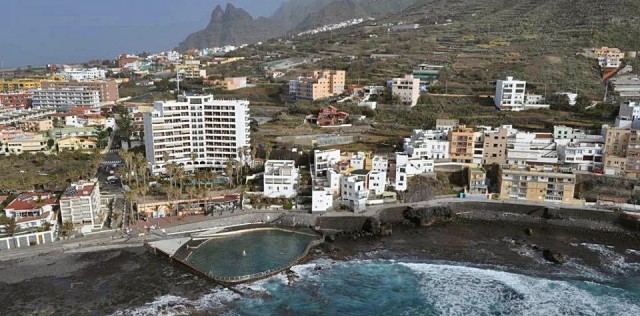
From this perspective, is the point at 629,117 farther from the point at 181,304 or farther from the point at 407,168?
the point at 181,304

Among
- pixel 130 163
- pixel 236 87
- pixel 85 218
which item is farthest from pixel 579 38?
pixel 85 218

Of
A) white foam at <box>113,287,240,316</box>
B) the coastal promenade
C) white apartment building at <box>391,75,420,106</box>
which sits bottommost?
white foam at <box>113,287,240,316</box>

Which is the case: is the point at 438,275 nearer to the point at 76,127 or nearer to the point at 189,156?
the point at 189,156

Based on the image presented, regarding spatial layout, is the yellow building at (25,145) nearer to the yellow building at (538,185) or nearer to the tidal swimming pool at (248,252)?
the tidal swimming pool at (248,252)

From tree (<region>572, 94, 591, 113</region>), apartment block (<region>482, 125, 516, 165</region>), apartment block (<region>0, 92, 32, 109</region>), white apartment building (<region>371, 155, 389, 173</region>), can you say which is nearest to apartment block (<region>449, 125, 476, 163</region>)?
apartment block (<region>482, 125, 516, 165</region>)

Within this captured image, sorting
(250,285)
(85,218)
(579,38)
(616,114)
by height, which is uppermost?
(579,38)

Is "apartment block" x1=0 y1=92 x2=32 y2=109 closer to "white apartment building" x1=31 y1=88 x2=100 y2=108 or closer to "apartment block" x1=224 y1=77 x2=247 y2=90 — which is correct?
"white apartment building" x1=31 y1=88 x2=100 y2=108

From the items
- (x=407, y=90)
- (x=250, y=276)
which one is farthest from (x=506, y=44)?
(x=250, y=276)
